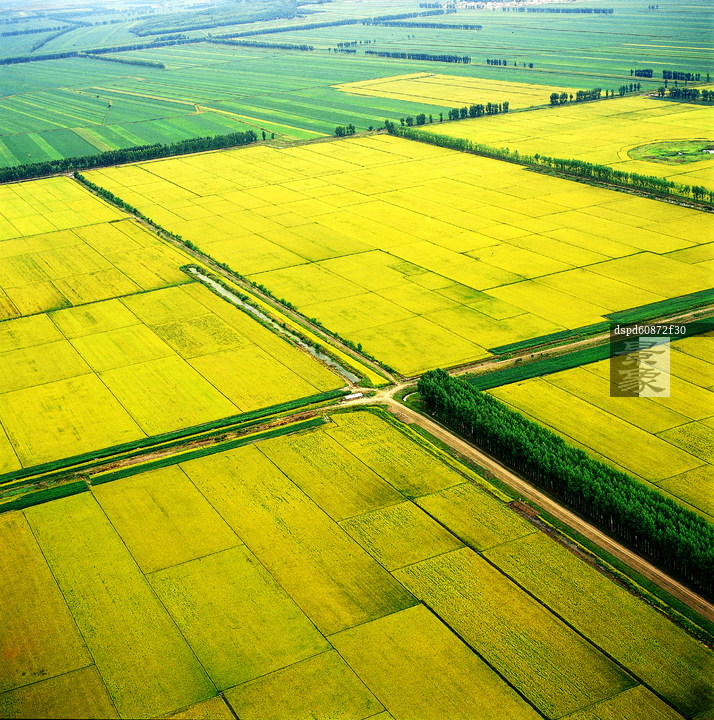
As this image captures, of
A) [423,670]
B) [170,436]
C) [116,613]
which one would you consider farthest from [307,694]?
[170,436]

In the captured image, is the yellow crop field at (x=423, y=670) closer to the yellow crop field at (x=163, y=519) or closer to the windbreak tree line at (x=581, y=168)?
the yellow crop field at (x=163, y=519)

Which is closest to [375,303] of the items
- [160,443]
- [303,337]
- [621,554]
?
[303,337]

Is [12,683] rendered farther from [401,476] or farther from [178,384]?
[178,384]

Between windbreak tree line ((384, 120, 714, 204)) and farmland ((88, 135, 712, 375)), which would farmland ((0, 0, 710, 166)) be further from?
farmland ((88, 135, 712, 375))

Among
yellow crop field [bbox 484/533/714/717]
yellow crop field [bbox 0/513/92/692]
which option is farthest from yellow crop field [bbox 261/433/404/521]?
yellow crop field [bbox 0/513/92/692]

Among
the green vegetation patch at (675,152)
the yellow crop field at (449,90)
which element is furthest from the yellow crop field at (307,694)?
the yellow crop field at (449,90)
